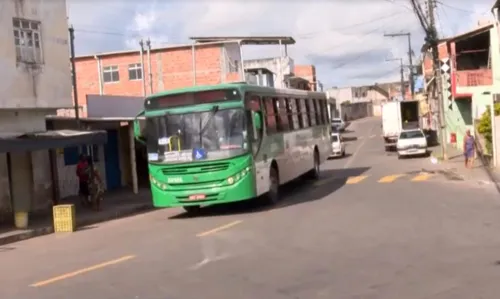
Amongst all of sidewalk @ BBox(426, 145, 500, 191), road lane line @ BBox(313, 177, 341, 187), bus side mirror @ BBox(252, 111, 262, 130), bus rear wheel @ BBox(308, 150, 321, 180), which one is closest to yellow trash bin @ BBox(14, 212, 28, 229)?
bus side mirror @ BBox(252, 111, 262, 130)

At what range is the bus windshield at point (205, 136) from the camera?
18.5 m

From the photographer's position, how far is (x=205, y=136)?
1850 cm

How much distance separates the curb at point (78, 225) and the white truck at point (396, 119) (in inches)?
1079

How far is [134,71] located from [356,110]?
78.9 metres

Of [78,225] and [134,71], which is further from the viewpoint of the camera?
[134,71]

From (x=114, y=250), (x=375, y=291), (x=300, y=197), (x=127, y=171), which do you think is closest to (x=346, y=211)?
(x=300, y=197)

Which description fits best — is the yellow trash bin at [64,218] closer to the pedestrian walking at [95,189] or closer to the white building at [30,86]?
the white building at [30,86]

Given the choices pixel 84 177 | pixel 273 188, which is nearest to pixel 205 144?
pixel 273 188

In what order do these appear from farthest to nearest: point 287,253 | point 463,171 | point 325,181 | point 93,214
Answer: point 463,171
point 325,181
point 93,214
point 287,253

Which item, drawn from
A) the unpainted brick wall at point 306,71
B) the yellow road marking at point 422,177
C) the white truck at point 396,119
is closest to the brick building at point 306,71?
the unpainted brick wall at point 306,71

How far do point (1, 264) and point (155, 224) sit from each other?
210 inches

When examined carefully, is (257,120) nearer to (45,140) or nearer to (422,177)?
(45,140)

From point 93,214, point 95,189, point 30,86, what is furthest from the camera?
point 95,189

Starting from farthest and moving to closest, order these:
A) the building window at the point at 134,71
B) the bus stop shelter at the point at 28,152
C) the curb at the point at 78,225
→ the building window at the point at 134,71, the bus stop shelter at the point at 28,152, the curb at the point at 78,225
